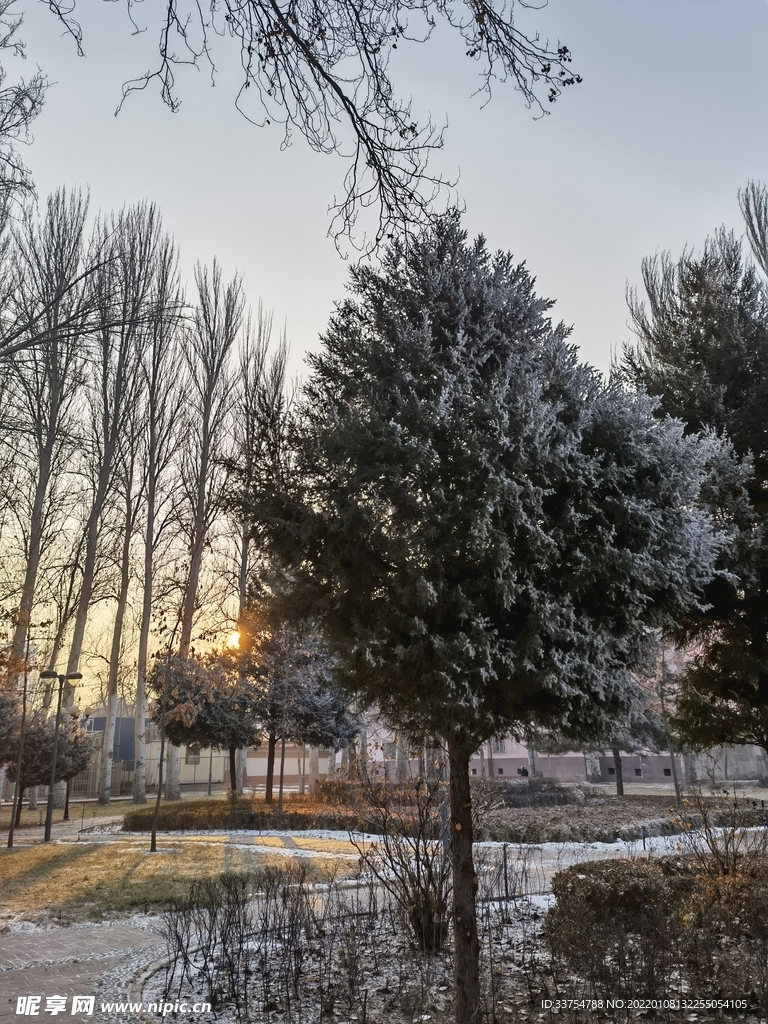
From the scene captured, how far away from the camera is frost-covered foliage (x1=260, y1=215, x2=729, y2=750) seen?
14.2 feet

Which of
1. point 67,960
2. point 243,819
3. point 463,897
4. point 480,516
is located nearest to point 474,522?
point 480,516

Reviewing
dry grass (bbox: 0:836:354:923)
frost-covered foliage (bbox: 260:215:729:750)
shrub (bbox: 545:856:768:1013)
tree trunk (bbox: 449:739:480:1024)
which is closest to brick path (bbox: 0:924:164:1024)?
dry grass (bbox: 0:836:354:923)

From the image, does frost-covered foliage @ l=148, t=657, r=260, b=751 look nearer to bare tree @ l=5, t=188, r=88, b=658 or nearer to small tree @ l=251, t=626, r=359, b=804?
small tree @ l=251, t=626, r=359, b=804

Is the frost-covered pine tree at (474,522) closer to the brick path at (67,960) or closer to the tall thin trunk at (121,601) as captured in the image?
the brick path at (67,960)

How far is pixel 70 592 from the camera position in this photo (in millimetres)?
23047

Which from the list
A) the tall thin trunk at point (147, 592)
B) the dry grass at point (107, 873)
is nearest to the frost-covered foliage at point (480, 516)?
the dry grass at point (107, 873)

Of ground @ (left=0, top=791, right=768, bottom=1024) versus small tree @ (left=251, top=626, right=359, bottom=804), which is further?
small tree @ (left=251, top=626, right=359, bottom=804)

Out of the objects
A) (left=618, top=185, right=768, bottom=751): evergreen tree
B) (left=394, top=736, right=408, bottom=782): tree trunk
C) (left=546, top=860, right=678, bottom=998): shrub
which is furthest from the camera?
(left=394, top=736, right=408, bottom=782): tree trunk

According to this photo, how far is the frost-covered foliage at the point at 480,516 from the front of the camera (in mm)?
4332

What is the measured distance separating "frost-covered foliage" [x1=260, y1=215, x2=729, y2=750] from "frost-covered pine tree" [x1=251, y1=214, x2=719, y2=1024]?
0.01 m

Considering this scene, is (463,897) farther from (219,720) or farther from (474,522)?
(219,720)

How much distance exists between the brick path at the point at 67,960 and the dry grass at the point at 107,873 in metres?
0.84

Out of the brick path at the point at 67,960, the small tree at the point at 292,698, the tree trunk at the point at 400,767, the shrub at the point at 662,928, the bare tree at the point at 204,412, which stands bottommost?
the brick path at the point at 67,960

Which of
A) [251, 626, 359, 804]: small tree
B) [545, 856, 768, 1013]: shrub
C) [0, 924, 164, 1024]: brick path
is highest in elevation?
[251, 626, 359, 804]: small tree
